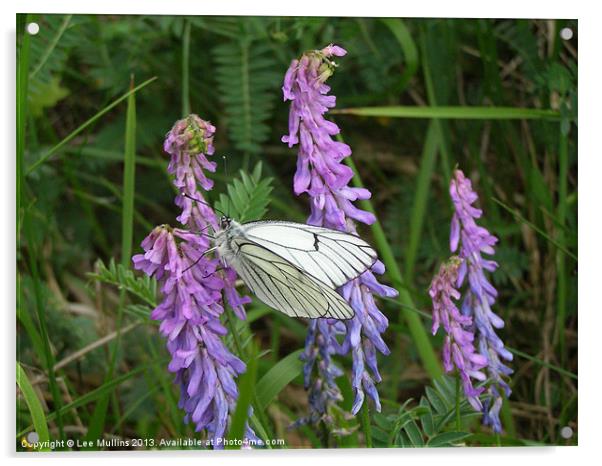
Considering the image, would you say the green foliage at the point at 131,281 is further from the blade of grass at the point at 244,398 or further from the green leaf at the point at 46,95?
the green leaf at the point at 46,95

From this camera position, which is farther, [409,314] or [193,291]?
[409,314]

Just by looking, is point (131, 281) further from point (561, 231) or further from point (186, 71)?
point (561, 231)

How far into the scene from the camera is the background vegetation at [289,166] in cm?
276

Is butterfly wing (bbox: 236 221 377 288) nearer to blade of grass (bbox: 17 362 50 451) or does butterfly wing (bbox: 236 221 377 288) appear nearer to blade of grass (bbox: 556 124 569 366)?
blade of grass (bbox: 17 362 50 451)

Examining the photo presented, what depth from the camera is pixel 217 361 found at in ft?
6.81

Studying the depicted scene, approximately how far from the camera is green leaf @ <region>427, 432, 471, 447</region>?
232 cm

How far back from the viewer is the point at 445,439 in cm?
235

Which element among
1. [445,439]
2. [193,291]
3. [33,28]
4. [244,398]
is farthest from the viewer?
[33,28]

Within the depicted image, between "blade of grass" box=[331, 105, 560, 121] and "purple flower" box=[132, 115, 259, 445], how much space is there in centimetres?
94

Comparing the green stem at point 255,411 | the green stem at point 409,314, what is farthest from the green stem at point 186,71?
the green stem at point 255,411

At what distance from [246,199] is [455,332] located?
710 mm
